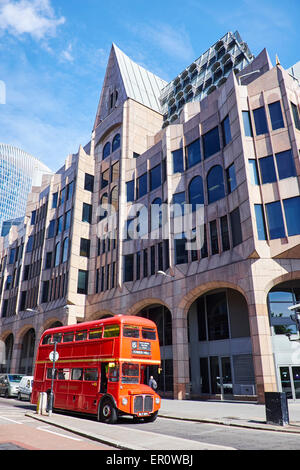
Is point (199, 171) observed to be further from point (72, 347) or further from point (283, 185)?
point (72, 347)

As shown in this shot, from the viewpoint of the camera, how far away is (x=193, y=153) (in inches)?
1198

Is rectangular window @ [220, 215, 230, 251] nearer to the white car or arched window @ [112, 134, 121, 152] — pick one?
the white car

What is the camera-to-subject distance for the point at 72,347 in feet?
60.6

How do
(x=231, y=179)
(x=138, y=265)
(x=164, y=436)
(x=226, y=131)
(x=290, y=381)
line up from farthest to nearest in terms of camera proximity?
(x=138, y=265) → (x=226, y=131) → (x=231, y=179) → (x=290, y=381) → (x=164, y=436)

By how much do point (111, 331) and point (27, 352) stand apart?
133ft

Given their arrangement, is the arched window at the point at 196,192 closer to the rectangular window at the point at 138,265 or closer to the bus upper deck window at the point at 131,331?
the rectangular window at the point at 138,265

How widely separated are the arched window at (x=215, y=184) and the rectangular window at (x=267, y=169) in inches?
136

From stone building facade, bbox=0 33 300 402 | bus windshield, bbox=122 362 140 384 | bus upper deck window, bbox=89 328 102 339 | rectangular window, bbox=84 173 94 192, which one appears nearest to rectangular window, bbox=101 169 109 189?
stone building facade, bbox=0 33 300 402

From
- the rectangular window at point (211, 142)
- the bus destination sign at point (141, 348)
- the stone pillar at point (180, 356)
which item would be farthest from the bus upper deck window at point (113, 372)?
the rectangular window at point (211, 142)

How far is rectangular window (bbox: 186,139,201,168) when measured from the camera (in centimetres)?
2986

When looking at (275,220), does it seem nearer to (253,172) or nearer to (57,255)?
(253,172)

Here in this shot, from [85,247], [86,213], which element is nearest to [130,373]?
[85,247]

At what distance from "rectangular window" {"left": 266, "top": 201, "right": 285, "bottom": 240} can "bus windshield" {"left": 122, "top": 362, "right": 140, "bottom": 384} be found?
12.5m

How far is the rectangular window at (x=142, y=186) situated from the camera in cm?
3494
